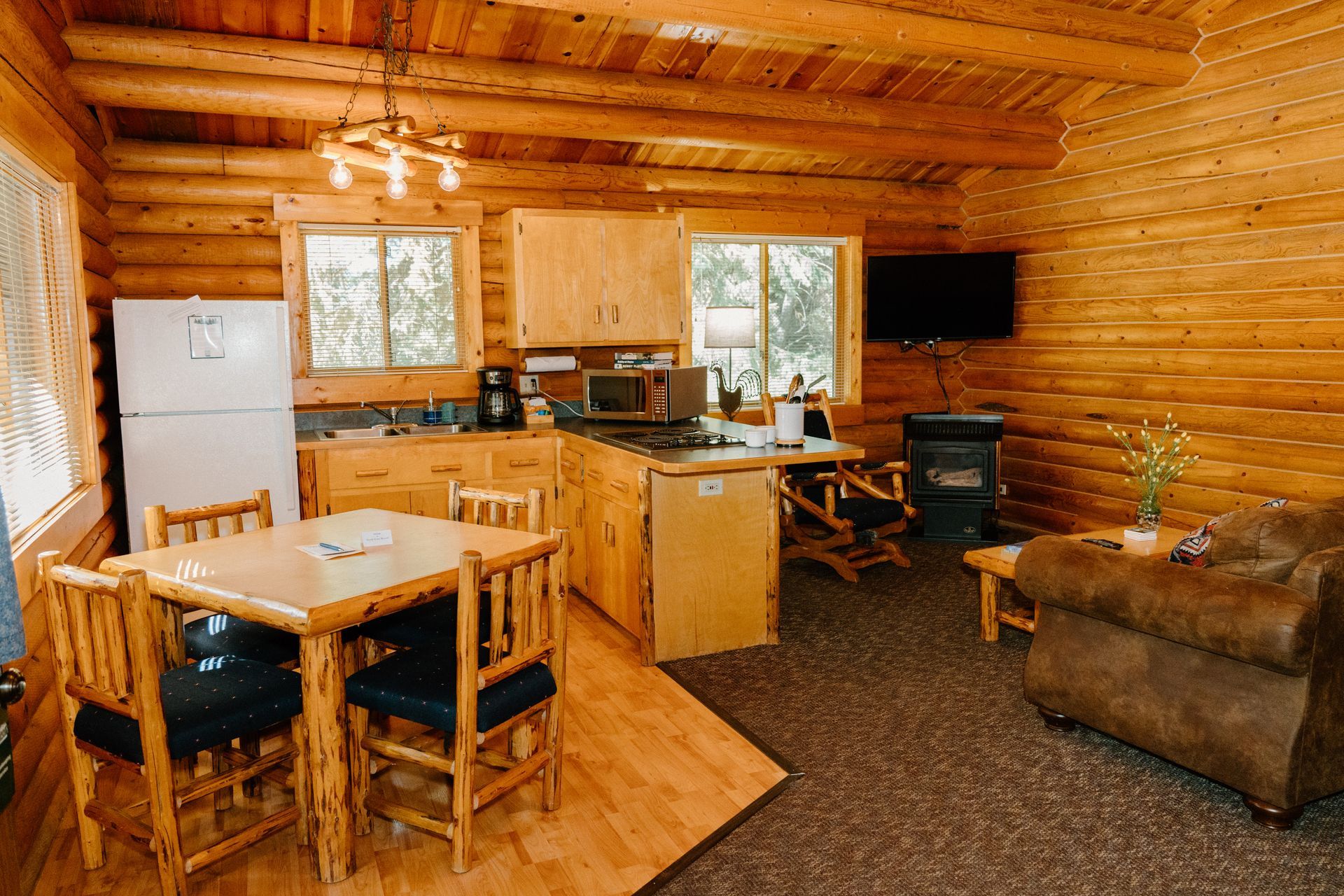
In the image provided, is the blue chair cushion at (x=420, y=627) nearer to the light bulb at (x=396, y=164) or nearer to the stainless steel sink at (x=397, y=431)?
the light bulb at (x=396, y=164)

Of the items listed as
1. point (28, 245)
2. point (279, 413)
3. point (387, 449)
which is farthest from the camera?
point (387, 449)

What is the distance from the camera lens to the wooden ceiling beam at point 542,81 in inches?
153

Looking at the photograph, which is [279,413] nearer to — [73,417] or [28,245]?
[73,417]

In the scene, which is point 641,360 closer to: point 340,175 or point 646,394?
point 646,394

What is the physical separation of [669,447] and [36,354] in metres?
2.44

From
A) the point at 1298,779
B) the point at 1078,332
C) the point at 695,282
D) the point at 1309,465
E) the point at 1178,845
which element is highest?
the point at 695,282

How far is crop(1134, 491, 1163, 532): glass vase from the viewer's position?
13.3 feet

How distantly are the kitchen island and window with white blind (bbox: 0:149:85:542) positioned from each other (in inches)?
49.5

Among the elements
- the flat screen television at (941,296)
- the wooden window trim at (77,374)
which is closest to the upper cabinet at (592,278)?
the flat screen television at (941,296)

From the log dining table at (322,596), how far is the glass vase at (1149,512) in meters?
2.91

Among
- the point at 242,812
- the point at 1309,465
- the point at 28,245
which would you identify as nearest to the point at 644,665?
the point at 242,812

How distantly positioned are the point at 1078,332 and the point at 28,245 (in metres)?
5.71

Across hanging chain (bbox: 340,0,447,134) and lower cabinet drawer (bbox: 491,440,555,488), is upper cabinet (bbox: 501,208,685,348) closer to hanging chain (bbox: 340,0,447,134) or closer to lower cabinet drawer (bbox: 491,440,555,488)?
lower cabinet drawer (bbox: 491,440,555,488)

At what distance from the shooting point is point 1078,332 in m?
6.00
